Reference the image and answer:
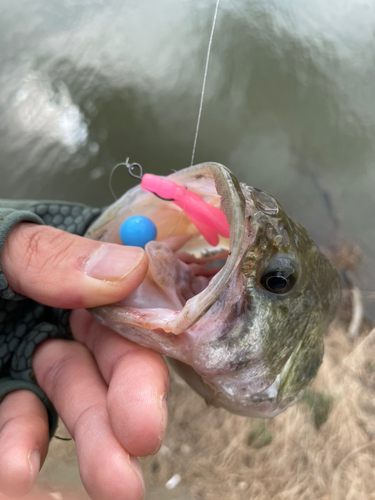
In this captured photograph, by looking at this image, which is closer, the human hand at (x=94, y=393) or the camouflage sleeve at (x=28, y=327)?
the human hand at (x=94, y=393)

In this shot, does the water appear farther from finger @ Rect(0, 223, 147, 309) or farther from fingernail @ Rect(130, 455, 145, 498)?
fingernail @ Rect(130, 455, 145, 498)

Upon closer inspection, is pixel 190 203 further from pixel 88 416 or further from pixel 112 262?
pixel 88 416

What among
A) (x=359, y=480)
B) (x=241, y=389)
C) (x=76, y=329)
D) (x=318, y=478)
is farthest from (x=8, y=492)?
(x=359, y=480)

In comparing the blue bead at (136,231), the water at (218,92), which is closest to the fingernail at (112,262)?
the blue bead at (136,231)

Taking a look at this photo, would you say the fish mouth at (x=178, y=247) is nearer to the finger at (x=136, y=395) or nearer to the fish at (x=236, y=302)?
the fish at (x=236, y=302)

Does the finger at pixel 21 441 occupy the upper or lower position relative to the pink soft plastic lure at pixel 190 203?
lower

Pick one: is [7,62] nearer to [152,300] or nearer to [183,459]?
[152,300]

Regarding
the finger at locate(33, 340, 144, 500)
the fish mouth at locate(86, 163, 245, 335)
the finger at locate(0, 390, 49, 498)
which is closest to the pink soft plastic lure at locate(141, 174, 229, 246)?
the fish mouth at locate(86, 163, 245, 335)
